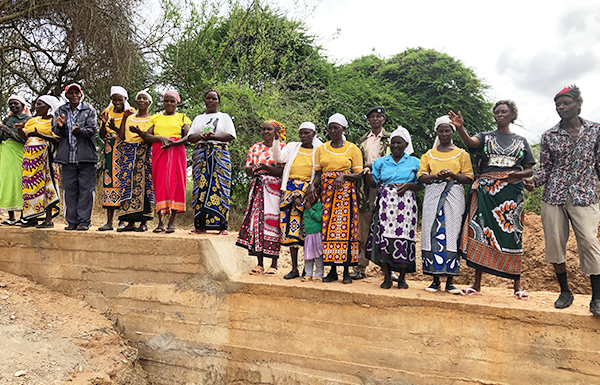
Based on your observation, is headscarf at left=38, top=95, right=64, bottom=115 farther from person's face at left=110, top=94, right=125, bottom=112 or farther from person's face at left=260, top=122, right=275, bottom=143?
person's face at left=260, top=122, right=275, bottom=143

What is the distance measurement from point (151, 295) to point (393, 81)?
11850 millimetres

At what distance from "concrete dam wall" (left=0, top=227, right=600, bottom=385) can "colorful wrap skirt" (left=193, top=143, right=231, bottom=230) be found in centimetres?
39

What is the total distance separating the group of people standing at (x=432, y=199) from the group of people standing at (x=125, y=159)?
1.97 feet

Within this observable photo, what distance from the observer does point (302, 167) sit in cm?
474

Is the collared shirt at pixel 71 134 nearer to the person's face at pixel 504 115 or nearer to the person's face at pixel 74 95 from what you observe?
the person's face at pixel 74 95

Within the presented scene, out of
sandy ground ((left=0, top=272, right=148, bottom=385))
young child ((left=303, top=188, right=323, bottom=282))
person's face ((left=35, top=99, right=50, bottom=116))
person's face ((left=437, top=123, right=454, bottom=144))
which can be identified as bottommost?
sandy ground ((left=0, top=272, right=148, bottom=385))

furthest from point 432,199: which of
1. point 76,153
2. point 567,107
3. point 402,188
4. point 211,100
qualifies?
point 76,153

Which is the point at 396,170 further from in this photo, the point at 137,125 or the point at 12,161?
the point at 12,161

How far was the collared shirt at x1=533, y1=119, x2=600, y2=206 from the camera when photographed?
3670mm

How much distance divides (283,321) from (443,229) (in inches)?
74.3

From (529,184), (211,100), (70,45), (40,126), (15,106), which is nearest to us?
(529,184)

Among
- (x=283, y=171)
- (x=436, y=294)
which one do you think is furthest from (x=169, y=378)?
(x=436, y=294)

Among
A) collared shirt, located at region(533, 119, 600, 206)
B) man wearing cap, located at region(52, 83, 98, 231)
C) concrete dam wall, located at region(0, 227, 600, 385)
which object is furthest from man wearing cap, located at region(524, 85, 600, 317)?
man wearing cap, located at region(52, 83, 98, 231)

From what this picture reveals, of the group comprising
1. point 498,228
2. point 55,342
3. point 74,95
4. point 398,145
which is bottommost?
point 55,342
